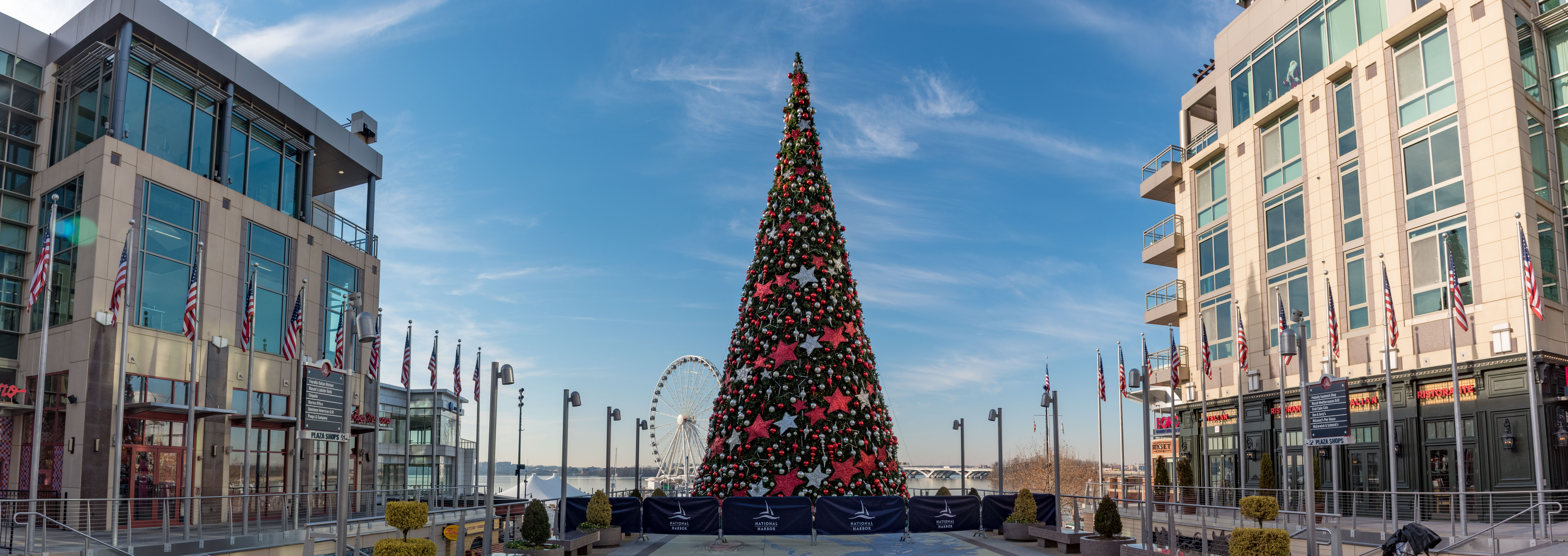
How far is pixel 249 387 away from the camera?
30.9 meters

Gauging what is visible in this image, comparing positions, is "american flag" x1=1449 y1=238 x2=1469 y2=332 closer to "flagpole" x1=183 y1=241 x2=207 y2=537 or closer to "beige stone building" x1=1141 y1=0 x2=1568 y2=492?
"beige stone building" x1=1141 y1=0 x2=1568 y2=492

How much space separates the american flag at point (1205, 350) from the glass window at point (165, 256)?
3377cm

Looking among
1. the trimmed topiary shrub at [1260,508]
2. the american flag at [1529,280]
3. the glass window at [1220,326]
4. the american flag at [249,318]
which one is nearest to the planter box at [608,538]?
the american flag at [249,318]

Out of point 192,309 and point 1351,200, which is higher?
point 1351,200

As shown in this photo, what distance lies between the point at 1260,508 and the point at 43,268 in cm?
2894

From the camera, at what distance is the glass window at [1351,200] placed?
3091cm

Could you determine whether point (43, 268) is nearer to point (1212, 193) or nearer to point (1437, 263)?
point (1437, 263)

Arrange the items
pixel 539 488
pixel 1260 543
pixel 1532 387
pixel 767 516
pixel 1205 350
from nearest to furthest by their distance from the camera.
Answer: pixel 1260 543, pixel 1532 387, pixel 767 516, pixel 1205 350, pixel 539 488

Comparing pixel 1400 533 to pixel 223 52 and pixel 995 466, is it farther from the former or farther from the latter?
pixel 995 466

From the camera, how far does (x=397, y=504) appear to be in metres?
18.7

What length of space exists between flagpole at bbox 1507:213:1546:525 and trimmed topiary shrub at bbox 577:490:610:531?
21.8m

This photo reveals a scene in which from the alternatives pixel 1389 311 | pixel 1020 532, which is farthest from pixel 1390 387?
pixel 1020 532

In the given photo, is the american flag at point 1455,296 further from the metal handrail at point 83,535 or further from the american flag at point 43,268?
the american flag at point 43,268

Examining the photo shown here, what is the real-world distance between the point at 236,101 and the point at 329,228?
22.6 feet
